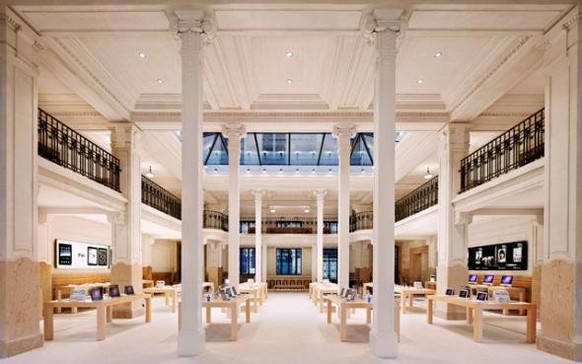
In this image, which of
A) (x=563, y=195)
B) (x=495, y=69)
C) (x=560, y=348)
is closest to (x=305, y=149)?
(x=495, y=69)

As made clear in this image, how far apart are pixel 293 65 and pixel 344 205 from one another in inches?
175

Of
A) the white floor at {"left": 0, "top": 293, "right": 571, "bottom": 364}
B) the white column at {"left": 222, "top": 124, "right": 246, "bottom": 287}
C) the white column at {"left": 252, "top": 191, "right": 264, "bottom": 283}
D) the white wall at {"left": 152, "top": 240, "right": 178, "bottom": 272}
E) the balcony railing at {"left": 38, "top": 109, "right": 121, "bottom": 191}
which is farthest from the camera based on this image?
the white wall at {"left": 152, "top": 240, "right": 178, "bottom": 272}

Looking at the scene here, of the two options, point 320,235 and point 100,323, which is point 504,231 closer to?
point 320,235

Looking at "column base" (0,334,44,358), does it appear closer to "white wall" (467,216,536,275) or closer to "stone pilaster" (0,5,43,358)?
"stone pilaster" (0,5,43,358)

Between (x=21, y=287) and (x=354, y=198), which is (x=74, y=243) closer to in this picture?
(x=21, y=287)

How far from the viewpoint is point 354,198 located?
28.0 meters

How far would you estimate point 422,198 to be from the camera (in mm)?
19969

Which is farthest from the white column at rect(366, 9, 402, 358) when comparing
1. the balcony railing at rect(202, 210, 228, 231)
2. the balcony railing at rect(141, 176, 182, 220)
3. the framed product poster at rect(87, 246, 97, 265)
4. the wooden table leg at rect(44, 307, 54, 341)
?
the balcony railing at rect(202, 210, 228, 231)

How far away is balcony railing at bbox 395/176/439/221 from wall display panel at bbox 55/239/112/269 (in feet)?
40.6

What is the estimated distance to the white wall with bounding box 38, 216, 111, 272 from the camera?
14867mm

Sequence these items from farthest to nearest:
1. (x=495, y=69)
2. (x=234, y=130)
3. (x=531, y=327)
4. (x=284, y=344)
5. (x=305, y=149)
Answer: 1. (x=305, y=149)
2. (x=234, y=130)
3. (x=495, y=69)
4. (x=531, y=327)
5. (x=284, y=344)

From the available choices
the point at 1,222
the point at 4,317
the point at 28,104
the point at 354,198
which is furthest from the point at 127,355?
the point at 354,198

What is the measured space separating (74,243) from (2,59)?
10.3 m

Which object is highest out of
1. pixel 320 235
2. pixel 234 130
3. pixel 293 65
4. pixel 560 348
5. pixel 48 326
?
pixel 293 65
